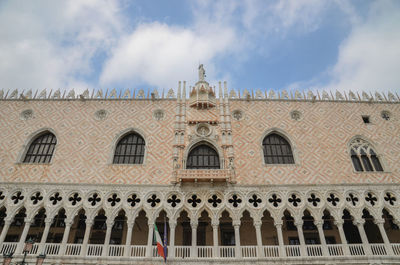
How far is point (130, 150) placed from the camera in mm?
15914

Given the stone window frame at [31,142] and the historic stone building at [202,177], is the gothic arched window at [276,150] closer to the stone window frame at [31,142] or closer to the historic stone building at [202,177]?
the historic stone building at [202,177]

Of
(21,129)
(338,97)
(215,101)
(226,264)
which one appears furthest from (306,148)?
(21,129)

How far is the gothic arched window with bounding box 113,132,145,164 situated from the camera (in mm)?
15531

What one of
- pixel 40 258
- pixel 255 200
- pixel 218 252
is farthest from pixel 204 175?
pixel 40 258

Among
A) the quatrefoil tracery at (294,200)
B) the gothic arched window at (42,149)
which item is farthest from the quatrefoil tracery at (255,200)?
the gothic arched window at (42,149)

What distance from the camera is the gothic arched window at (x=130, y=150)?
51.0 ft

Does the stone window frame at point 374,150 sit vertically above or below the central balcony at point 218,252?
above

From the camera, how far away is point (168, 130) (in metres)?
16.3

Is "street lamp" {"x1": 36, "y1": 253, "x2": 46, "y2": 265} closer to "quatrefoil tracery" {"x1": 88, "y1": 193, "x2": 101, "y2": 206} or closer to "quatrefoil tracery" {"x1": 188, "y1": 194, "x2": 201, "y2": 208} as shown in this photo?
"quatrefoil tracery" {"x1": 88, "y1": 193, "x2": 101, "y2": 206}

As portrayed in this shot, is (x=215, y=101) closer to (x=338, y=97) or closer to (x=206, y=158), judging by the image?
(x=206, y=158)

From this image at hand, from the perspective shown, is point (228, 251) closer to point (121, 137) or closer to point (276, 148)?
point (276, 148)

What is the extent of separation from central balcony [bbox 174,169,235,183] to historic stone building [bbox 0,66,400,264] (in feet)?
0.20

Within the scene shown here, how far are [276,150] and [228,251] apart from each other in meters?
6.99

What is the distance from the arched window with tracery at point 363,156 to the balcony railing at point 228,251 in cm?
455
